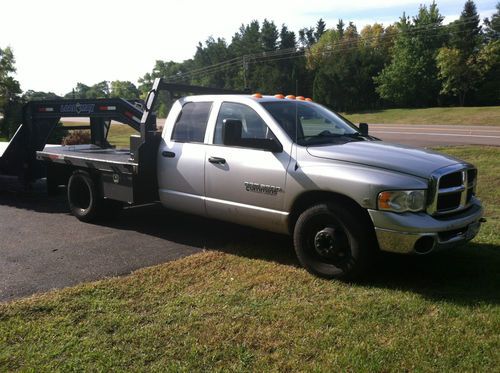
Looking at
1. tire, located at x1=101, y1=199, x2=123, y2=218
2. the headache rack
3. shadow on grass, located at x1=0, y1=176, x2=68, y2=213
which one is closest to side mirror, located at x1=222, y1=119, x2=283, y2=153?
the headache rack

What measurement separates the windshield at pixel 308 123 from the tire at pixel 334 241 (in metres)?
0.83

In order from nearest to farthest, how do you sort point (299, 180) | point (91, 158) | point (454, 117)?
1. point (299, 180)
2. point (91, 158)
3. point (454, 117)

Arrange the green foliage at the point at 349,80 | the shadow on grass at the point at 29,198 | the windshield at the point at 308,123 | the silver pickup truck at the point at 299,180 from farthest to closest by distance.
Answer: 1. the green foliage at the point at 349,80
2. the shadow on grass at the point at 29,198
3. the windshield at the point at 308,123
4. the silver pickup truck at the point at 299,180

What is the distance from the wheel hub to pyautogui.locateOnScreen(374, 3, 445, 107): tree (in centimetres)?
5309

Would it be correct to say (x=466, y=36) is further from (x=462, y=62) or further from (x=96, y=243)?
(x=96, y=243)

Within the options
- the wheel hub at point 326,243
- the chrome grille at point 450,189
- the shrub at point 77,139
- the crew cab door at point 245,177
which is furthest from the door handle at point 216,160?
the shrub at point 77,139

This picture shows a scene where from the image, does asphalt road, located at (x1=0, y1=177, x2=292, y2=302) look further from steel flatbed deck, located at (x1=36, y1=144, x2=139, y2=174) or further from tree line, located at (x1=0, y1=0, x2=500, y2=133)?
tree line, located at (x1=0, y1=0, x2=500, y2=133)

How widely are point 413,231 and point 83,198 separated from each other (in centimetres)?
505

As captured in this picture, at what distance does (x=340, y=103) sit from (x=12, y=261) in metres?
A: 55.6

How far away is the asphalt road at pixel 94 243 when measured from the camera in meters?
5.08

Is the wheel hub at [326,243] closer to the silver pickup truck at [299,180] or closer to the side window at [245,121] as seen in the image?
the silver pickup truck at [299,180]

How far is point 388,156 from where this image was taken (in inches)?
185

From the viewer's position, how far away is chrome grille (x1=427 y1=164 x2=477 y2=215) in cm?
439

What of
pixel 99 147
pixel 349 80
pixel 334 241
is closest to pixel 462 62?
pixel 349 80
